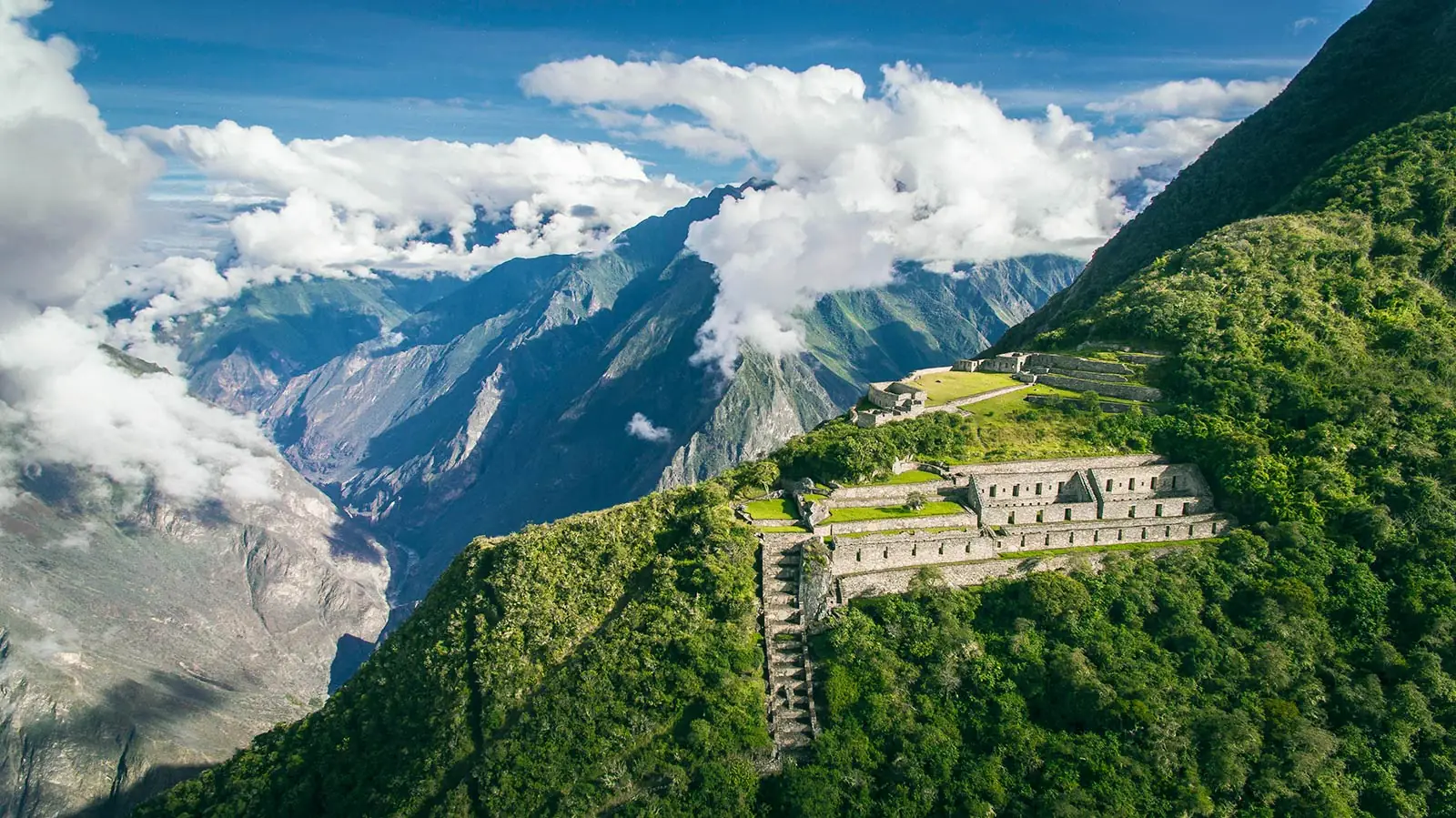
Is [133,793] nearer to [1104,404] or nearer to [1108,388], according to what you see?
[1104,404]

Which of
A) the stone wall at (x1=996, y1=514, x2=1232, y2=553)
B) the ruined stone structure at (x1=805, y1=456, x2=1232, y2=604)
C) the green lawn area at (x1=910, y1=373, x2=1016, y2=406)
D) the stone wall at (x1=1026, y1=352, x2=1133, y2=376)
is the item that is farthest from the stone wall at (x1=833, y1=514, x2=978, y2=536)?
the stone wall at (x1=1026, y1=352, x2=1133, y2=376)

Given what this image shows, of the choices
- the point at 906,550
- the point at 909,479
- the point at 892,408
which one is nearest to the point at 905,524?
the point at 906,550

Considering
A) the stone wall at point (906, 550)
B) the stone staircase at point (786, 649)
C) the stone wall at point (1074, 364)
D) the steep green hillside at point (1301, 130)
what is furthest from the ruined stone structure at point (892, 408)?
the steep green hillside at point (1301, 130)

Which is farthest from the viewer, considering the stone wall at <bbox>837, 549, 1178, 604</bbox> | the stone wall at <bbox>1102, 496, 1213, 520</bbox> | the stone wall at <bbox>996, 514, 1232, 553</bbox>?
the stone wall at <bbox>1102, 496, 1213, 520</bbox>

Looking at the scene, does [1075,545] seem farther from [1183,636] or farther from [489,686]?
[489,686]

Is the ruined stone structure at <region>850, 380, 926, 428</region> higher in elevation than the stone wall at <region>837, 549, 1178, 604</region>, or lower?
higher

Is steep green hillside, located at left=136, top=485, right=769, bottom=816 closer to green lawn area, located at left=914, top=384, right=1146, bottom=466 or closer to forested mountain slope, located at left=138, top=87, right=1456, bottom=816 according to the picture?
forested mountain slope, located at left=138, top=87, right=1456, bottom=816
